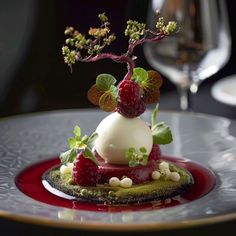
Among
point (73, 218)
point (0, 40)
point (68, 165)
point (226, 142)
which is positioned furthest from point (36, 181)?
point (0, 40)

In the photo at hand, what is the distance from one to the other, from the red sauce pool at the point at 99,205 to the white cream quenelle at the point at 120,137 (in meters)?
0.11

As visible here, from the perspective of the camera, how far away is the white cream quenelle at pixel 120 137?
3.98 ft

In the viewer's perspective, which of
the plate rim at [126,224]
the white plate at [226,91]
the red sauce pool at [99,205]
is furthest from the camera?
the white plate at [226,91]

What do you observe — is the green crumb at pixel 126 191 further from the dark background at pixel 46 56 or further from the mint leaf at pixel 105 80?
the dark background at pixel 46 56

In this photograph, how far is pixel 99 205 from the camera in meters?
1.11

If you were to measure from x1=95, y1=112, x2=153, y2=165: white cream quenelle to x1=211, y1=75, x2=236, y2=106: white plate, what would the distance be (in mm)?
728

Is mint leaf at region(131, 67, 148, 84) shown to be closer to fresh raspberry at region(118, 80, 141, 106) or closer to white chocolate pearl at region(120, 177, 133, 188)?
fresh raspberry at region(118, 80, 141, 106)

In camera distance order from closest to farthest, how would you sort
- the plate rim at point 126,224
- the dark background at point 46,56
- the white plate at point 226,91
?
the plate rim at point 126,224
the white plate at point 226,91
the dark background at point 46,56

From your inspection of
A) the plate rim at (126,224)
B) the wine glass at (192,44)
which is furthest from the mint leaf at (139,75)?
the wine glass at (192,44)

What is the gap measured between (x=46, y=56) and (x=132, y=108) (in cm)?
146

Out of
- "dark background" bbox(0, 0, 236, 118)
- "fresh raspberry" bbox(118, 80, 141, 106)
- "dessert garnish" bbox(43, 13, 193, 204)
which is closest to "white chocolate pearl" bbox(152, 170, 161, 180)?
"dessert garnish" bbox(43, 13, 193, 204)

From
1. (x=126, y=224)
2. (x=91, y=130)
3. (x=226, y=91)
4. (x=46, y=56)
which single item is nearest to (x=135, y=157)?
(x=126, y=224)

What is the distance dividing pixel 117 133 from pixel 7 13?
1.39m

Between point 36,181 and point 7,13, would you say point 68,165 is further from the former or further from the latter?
point 7,13
